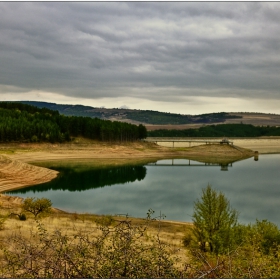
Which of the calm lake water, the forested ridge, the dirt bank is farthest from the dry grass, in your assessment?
the forested ridge

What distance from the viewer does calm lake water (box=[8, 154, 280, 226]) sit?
41.0 meters

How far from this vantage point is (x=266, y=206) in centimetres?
4288

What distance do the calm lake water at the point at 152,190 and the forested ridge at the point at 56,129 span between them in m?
29.0

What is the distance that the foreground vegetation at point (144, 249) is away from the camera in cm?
784

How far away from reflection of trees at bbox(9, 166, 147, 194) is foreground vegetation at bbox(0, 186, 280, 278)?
2451 centimetres

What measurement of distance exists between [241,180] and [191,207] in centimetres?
2858

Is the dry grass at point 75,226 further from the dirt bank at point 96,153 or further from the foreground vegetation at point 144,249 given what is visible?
the dirt bank at point 96,153

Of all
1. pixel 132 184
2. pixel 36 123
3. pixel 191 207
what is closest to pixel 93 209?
pixel 191 207

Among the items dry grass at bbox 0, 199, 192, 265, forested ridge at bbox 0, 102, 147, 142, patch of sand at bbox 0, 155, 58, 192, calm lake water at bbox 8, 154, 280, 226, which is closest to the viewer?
dry grass at bbox 0, 199, 192, 265

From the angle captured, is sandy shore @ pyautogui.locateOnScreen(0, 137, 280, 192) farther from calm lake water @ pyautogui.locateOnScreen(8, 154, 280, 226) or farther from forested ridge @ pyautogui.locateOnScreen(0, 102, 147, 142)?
calm lake water @ pyautogui.locateOnScreen(8, 154, 280, 226)

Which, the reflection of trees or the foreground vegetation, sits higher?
the foreground vegetation

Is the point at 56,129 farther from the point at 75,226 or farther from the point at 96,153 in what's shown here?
the point at 75,226

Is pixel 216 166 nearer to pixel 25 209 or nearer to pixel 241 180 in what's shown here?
pixel 241 180

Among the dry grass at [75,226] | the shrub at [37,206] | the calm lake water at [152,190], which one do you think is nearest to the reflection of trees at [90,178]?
the calm lake water at [152,190]
